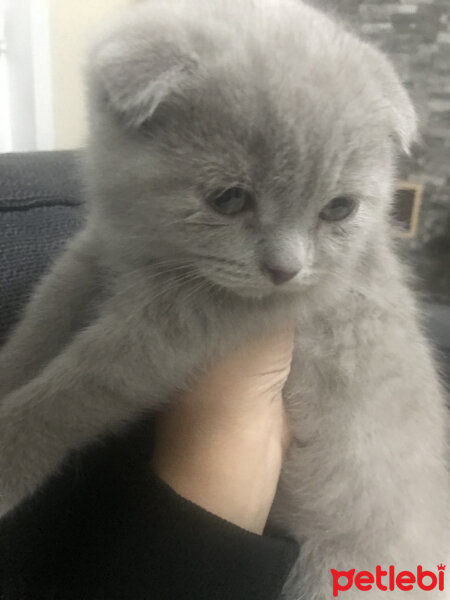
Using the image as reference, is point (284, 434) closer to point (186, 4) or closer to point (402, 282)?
point (402, 282)

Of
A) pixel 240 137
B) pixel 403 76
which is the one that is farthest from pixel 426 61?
pixel 240 137

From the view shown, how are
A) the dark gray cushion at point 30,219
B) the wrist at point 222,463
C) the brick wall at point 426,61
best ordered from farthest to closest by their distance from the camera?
the brick wall at point 426,61
the dark gray cushion at point 30,219
the wrist at point 222,463

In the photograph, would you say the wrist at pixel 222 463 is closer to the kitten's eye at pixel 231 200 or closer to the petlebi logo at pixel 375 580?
the petlebi logo at pixel 375 580

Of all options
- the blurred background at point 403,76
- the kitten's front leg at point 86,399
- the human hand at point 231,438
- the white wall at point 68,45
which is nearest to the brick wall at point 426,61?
the blurred background at point 403,76

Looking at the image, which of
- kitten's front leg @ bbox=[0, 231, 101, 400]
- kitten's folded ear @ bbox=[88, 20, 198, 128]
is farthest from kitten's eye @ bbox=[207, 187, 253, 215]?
kitten's front leg @ bbox=[0, 231, 101, 400]

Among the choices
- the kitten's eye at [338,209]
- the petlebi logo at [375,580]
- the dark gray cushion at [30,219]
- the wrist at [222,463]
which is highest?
the kitten's eye at [338,209]

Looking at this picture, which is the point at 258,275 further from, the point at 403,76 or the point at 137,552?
the point at 403,76
